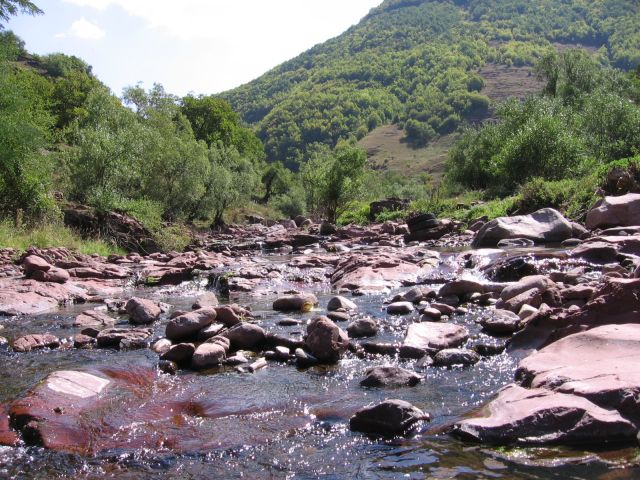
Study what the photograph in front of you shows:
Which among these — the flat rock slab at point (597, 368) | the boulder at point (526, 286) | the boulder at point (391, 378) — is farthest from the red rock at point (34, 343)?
the boulder at point (526, 286)

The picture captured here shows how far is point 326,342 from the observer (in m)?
7.55

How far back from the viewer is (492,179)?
1799 inches

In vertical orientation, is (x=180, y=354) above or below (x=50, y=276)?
below

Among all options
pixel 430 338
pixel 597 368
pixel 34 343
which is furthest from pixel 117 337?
pixel 597 368

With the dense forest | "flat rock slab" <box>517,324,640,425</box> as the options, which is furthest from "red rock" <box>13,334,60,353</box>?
the dense forest

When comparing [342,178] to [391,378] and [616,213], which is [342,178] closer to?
[616,213]

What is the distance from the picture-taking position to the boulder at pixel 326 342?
24.7 feet

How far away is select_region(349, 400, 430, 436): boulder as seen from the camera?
194 inches

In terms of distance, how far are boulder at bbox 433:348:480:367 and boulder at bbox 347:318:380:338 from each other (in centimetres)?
199

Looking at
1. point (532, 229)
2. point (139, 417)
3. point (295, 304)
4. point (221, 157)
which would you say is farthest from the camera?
point (221, 157)

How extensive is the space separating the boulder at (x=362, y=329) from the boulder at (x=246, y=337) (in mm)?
1544

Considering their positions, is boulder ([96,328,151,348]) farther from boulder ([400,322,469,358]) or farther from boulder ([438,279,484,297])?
boulder ([438,279,484,297])

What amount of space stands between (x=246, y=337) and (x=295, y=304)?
341cm

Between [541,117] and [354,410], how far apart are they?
1345 inches
